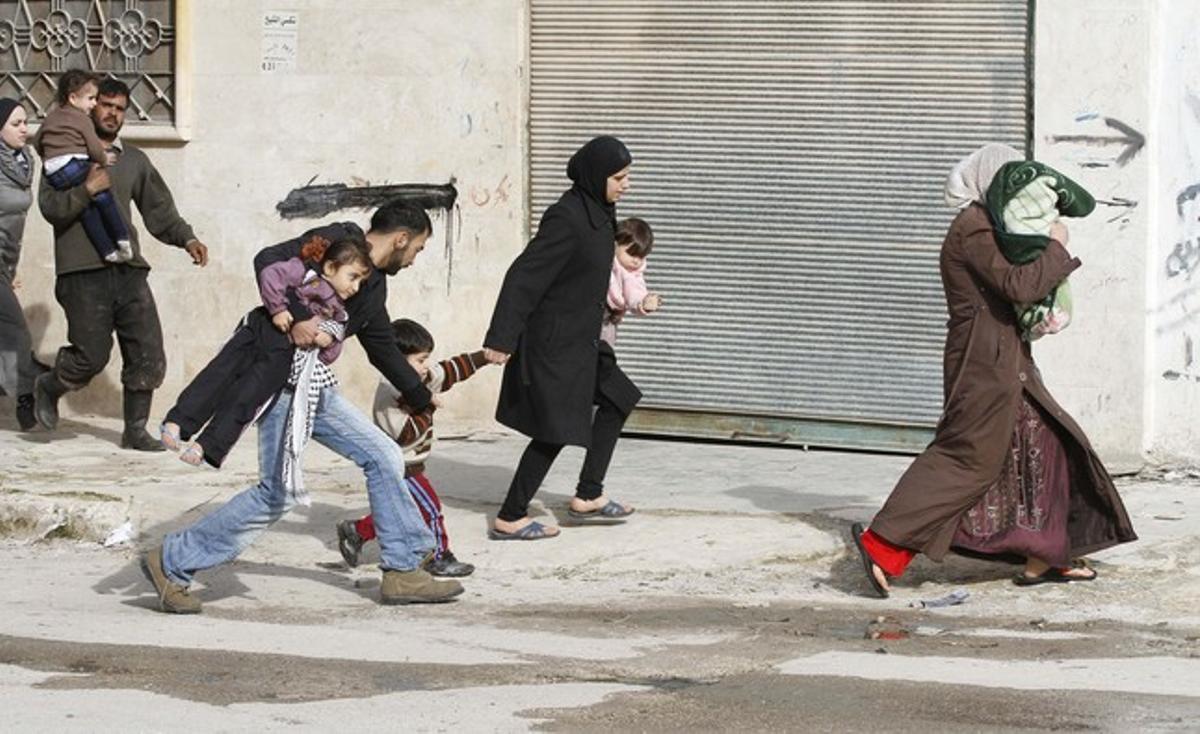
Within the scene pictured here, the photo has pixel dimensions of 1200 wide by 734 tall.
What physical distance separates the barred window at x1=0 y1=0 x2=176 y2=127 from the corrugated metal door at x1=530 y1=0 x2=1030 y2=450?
6.74 ft

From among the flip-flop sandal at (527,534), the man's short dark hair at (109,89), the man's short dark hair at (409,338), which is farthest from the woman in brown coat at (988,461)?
the man's short dark hair at (109,89)

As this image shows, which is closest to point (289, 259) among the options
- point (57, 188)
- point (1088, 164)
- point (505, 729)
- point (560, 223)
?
point (560, 223)

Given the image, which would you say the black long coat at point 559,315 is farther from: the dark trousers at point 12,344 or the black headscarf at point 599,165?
the dark trousers at point 12,344

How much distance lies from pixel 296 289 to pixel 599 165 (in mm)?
1616

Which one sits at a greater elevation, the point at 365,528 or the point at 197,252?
the point at 197,252

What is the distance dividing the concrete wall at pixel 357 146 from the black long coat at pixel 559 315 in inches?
109

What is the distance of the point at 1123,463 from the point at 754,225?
2100 millimetres

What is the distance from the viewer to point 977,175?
28.1ft

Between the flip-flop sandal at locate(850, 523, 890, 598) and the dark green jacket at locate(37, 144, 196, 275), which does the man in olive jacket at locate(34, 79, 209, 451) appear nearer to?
the dark green jacket at locate(37, 144, 196, 275)

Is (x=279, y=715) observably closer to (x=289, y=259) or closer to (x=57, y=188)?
(x=289, y=259)

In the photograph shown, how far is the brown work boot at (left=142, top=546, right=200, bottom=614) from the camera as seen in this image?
8.36 m

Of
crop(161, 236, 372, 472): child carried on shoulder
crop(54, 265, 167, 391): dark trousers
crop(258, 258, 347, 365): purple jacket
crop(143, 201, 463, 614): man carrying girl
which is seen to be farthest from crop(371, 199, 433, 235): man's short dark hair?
crop(54, 265, 167, 391): dark trousers

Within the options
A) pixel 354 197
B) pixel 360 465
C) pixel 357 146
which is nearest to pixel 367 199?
pixel 354 197

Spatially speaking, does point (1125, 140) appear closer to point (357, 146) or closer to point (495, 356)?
point (495, 356)
